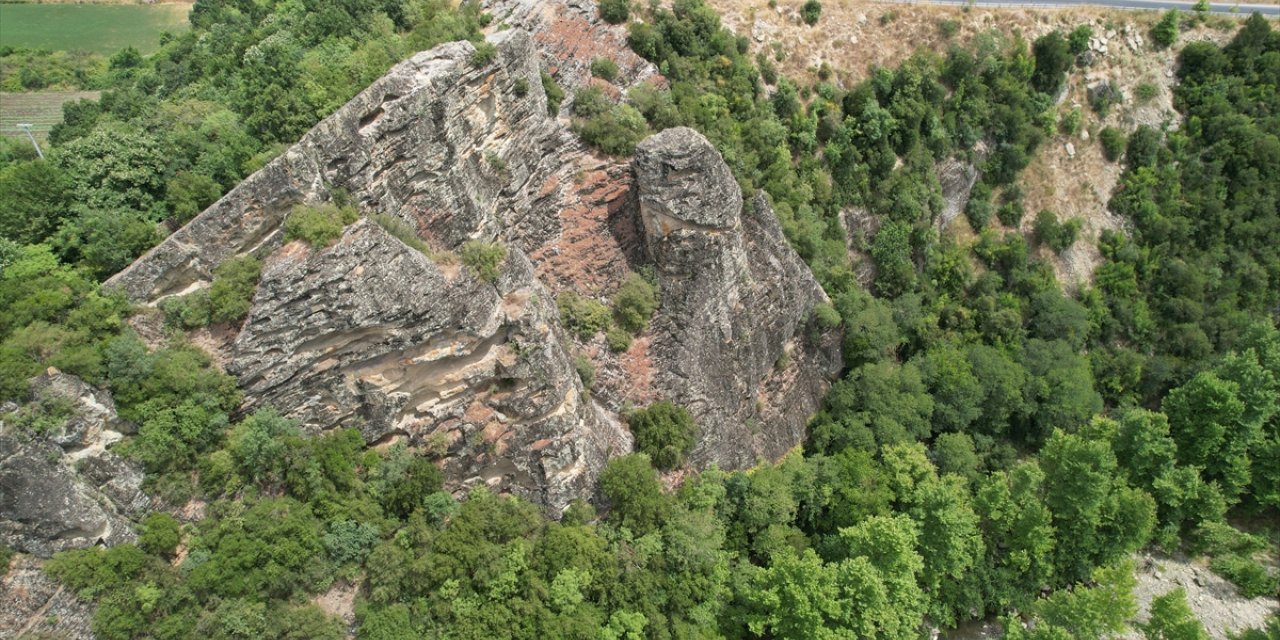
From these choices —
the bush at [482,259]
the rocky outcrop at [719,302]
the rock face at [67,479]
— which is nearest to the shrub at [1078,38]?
the rocky outcrop at [719,302]

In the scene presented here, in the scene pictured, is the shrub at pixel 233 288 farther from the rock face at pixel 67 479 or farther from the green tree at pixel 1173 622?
the green tree at pixel 1173 622

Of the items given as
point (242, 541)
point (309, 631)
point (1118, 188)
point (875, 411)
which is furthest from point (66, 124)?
point (1118, 188)

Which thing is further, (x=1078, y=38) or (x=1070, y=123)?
(x=1070, y=123)

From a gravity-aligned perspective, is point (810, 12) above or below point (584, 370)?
above

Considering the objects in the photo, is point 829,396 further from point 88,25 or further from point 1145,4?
point 88,25

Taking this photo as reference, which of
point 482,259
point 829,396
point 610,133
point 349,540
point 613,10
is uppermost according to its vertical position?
point 613,10

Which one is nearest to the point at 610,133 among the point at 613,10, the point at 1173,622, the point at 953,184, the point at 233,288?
the point at 613,10

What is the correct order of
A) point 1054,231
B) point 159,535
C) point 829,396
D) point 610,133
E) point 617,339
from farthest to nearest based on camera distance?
point 1054,231
point 829,396
point 610,133
point 617,339
point 159,535

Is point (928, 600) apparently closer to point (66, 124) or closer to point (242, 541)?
point (242, 541)
